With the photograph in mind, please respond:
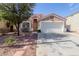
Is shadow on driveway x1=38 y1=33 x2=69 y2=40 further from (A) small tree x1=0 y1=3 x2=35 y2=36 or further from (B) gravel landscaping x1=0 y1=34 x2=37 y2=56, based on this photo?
(A) small tree x1=0 y1=3 x2=35 y2=36

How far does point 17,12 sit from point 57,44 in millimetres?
834

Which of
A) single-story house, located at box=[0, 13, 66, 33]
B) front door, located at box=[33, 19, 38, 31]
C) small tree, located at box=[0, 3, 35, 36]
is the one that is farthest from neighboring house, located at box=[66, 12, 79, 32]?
small tree, located at box=[0, 3, 35, 36]

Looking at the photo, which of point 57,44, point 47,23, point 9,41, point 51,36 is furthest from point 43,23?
point 9,41

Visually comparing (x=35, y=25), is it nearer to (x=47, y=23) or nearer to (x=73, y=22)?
(x=47, y=23)

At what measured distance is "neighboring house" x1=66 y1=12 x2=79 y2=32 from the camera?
3.14 meters

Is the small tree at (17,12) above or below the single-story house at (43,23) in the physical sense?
above

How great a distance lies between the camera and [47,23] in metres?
3.21

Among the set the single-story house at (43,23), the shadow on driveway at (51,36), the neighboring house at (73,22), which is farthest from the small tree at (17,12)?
the neighboring house at (73,22)

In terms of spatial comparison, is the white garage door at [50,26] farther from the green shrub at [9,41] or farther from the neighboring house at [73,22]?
the green shrub at [9,41]

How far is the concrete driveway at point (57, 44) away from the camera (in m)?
3.08

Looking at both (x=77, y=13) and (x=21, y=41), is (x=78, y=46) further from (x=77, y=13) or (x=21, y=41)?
(x=21, y=41)

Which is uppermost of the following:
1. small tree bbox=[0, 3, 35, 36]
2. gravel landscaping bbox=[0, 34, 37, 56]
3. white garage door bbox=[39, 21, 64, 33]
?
small tree bbox=[0, 3, 35, 36]

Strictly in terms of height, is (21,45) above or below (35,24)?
below

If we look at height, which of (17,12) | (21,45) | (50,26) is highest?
(17,12)
